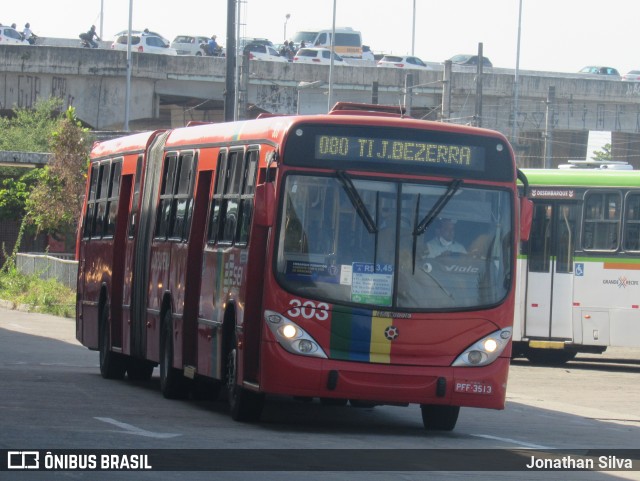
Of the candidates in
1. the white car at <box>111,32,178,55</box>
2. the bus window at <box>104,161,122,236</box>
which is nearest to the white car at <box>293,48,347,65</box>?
the white car at <box>111,32,178,55</box>

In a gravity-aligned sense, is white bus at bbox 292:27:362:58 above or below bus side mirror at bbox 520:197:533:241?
above

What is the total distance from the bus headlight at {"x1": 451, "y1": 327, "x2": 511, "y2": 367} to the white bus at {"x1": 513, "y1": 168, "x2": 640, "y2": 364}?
1182cm

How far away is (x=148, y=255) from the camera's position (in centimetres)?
1750

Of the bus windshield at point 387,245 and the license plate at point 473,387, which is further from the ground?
the bus windshield at point 387,245

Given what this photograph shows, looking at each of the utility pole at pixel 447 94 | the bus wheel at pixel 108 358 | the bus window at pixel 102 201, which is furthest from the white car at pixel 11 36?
the bus wheel at pixel 108 358

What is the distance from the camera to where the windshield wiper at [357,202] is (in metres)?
13.1

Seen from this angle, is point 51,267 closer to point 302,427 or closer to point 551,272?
point 551,272

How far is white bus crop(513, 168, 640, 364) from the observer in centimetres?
2514

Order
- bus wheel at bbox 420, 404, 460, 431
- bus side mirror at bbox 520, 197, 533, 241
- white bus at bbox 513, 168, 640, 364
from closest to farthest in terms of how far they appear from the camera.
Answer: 1. bus side mirror at bbox 520, 197, 533, 241
2. bus wheel at bbox 420, 404, 460, 431
3. white bus at bbox 513, 168, 640, 364

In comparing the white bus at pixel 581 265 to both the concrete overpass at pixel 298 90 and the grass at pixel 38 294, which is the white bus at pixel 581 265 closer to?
the grass at pixel 38 294

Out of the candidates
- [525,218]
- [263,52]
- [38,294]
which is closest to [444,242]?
[525,218]

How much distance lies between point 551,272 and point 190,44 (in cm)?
5446

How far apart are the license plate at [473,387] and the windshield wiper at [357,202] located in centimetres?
159

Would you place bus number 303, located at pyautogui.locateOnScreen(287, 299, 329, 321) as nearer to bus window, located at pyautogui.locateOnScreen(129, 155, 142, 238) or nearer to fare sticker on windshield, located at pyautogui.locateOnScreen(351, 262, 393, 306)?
fare sticker on windshield, located at pyautogui.locateOnScreen(351, 262, 393, 306)
